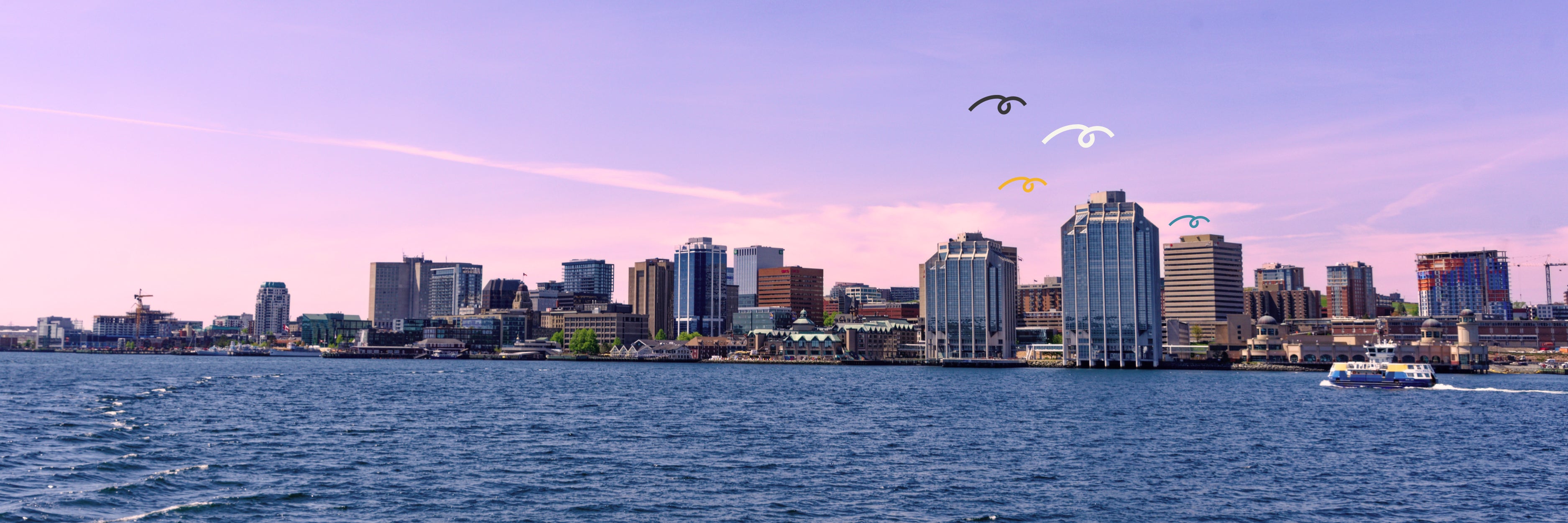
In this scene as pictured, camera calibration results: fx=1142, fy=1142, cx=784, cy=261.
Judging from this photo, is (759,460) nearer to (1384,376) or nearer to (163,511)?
(163,511)

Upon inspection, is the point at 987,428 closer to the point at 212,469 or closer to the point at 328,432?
the point at 328,432

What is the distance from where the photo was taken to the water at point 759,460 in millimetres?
45188

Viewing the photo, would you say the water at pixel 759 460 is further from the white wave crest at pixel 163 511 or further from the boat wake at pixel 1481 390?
the boat wake at pixel 1481 390

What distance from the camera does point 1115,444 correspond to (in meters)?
70.2

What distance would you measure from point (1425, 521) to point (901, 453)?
2677cm

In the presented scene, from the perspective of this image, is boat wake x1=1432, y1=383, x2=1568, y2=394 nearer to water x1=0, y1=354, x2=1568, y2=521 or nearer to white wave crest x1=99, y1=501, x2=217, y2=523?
water x1=0, y1=354, x2=1568, y2=521

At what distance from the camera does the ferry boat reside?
498 ft

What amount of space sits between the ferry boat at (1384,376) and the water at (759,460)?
40.2m

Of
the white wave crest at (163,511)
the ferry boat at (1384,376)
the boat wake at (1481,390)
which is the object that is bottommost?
the boat wake at (1481,390)

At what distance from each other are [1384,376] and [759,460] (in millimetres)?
122204

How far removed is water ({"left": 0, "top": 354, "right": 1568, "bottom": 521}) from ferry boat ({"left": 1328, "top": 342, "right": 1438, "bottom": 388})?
132 feet

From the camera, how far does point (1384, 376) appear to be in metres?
152

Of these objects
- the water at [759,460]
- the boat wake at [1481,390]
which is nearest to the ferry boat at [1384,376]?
the boat wake at [1481,390]

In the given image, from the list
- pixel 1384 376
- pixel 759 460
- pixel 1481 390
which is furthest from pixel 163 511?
pixel 1481 390
